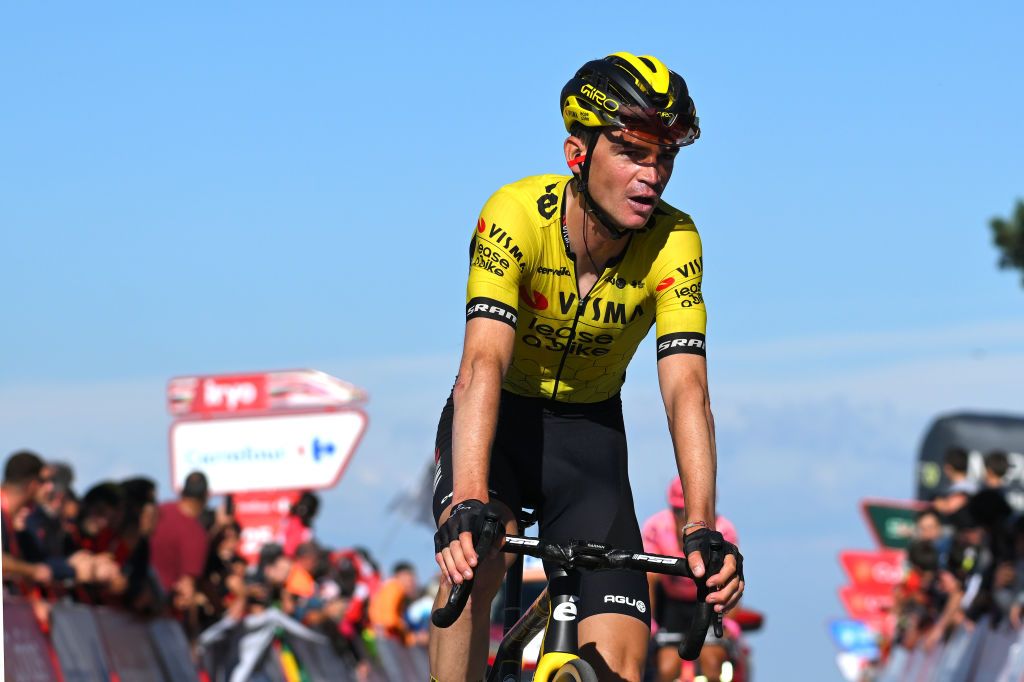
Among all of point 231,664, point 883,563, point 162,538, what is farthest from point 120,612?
point 883,563

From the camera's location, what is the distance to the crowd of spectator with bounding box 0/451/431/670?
36.1ft

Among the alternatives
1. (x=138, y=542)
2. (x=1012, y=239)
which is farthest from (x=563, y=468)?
(x=1012, y=239)

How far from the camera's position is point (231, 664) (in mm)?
15109

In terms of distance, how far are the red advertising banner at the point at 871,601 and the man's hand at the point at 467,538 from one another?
32.4 meters

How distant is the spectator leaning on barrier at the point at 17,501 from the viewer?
1060 cm

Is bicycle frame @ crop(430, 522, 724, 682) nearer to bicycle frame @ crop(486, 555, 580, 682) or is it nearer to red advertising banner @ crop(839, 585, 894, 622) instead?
bicycle frame @ crop(486, 555, 580, 682)

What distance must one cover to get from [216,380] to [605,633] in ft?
46.0

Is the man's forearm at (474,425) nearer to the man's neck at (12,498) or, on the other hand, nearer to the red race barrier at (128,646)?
the man's neck at (12,498)

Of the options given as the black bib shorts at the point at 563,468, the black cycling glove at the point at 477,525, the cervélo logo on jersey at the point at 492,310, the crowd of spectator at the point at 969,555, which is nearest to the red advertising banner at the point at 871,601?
the crowd of spectator at the point at 969,555

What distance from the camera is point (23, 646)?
10688 mm

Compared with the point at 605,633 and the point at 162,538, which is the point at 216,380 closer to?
the point at 162,538

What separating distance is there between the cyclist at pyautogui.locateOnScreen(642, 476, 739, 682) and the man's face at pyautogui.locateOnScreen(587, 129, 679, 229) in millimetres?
6156

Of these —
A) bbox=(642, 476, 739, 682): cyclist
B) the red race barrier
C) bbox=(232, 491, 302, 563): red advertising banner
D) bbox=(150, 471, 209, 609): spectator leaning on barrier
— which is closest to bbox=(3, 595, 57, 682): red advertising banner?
the red race barrier

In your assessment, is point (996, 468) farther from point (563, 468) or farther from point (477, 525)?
point (477, 525)
